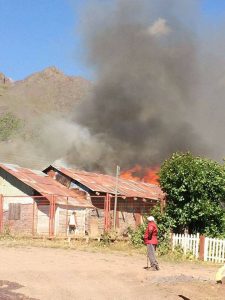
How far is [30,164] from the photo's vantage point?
223 ft

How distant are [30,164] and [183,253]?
168 feet

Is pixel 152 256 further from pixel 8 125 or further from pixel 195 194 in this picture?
pixel 8 125

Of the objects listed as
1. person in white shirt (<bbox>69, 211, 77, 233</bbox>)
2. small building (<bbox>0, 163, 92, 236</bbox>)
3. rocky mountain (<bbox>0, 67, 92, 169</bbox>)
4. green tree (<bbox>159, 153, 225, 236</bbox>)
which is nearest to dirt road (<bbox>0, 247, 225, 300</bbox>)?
green tree (<bbox>159, 153, 225, 236</bbox>)

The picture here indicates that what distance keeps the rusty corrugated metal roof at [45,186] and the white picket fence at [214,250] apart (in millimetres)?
9915

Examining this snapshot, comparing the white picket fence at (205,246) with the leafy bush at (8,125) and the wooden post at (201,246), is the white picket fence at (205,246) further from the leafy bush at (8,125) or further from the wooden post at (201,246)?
the leafy bush at (8,125)

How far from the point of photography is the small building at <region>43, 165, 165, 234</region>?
29.0 meters

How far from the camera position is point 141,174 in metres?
41.0

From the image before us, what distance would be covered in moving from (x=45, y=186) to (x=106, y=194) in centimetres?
350

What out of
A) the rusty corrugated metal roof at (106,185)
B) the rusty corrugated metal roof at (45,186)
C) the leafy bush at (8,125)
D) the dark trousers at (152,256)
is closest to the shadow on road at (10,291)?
the dark trousers at (152,256)

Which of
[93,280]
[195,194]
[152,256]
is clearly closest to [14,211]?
[195,194]

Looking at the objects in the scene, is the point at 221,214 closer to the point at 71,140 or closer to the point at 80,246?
the point at 80,246

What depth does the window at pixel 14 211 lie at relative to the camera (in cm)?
2708

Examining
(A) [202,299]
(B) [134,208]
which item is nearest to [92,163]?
(B) [134,208]

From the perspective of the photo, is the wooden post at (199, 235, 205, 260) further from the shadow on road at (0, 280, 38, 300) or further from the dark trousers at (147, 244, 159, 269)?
the shadow on road at (0, 280, 38, 300)
